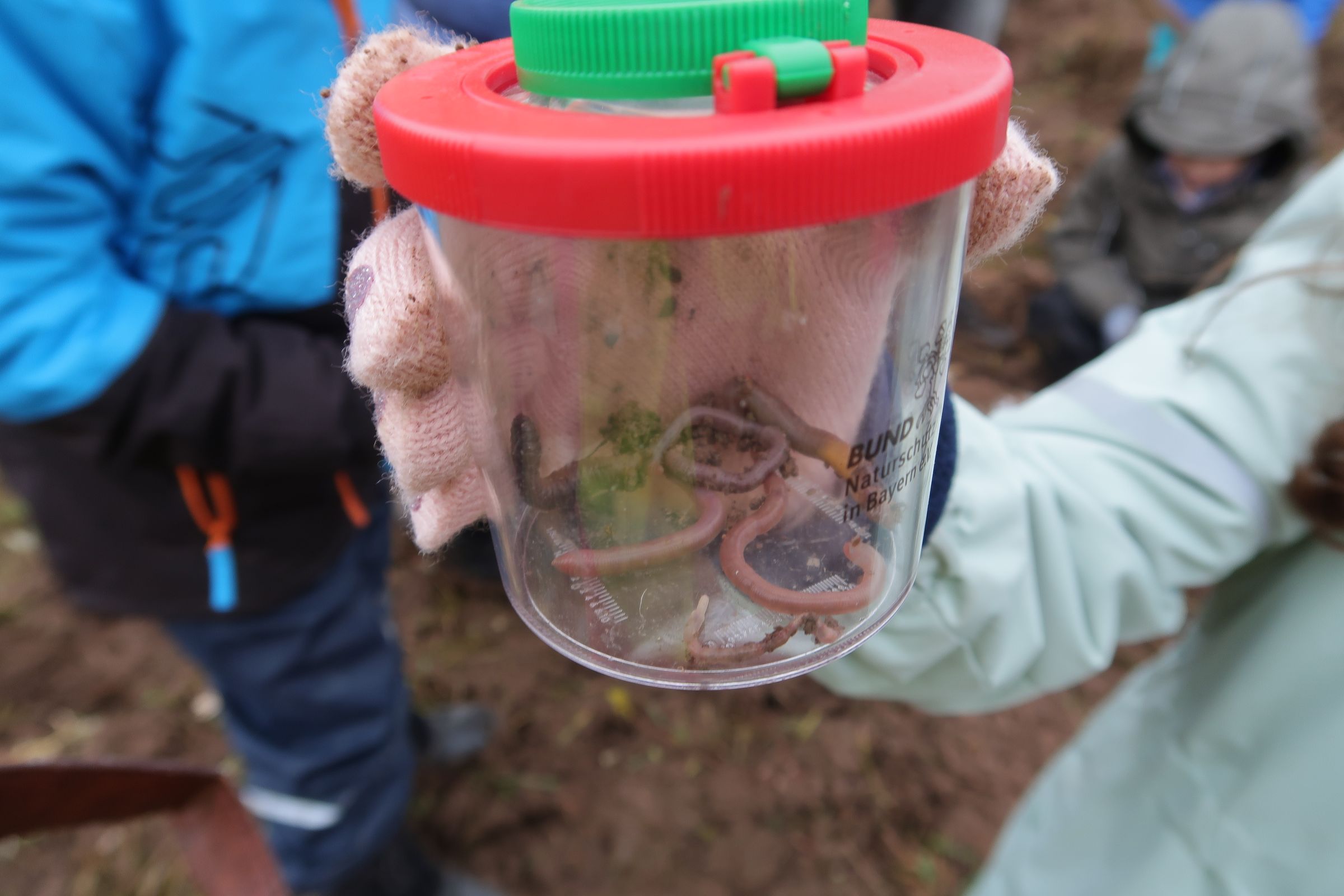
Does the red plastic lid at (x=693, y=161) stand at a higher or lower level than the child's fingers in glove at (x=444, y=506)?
higher

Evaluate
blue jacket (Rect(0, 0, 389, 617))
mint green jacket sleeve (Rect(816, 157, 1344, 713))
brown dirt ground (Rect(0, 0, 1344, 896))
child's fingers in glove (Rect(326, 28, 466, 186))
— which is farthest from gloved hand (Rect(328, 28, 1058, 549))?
brown dirt ground (Rect(0, 0, 1344, 896))

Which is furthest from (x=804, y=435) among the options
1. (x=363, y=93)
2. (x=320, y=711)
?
(x=320, y=711)

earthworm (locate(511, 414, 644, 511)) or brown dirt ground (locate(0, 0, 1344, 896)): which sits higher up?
earthworm (locate(511, 414, 644, 511))

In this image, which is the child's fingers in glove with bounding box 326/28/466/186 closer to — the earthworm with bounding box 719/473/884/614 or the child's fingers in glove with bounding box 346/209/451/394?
the child's fingers in glove with bounding box 346/209/451/394

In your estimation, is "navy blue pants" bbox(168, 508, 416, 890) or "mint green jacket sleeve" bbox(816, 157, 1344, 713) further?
"navy blue pants" bbox(168, 508, 416, 890)

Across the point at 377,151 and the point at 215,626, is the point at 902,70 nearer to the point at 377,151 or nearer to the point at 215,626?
the point at 377,151

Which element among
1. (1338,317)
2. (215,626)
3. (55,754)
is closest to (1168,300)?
(1338,317)

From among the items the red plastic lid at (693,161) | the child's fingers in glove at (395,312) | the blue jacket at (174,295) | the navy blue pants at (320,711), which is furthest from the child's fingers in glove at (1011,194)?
the navy blue pants at (320,711)

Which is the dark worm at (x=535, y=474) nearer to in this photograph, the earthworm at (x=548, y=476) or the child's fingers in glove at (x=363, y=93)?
the earthworm at (x=548, y=476)
